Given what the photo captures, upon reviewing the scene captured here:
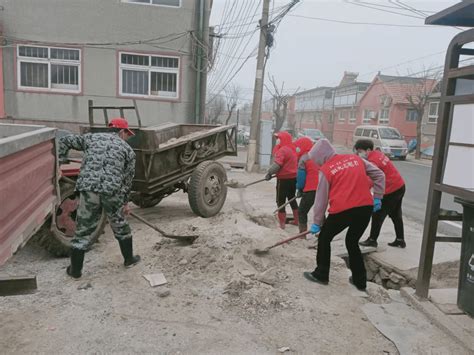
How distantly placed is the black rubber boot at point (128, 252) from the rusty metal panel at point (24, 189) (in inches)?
45.1

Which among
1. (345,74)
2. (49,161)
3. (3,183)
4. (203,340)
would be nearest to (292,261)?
(203,340)

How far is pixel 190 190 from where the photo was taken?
21.2 feet

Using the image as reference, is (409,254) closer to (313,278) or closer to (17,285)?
(313,278)

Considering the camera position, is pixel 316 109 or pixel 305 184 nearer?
pixel 305 184

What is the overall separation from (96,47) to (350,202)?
11.4 meters

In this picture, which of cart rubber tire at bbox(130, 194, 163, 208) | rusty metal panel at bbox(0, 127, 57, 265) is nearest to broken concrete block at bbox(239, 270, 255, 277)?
rusty metal panel at bbox(0, 127, 57, 265)

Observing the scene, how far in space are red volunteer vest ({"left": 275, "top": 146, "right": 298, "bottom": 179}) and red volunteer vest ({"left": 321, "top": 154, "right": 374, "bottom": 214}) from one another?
8.18 feet

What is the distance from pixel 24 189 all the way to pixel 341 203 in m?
2.72

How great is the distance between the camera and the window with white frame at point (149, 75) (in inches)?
529

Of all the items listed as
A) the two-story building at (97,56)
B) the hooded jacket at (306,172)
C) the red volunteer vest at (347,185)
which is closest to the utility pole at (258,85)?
the two-story building at (97,56)

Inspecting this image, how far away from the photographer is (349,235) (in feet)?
13.8

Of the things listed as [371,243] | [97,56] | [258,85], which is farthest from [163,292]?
[258,85]

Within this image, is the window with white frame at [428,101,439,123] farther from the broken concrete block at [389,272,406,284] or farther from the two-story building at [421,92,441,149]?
the broken concrete block at [389,272,406,284]

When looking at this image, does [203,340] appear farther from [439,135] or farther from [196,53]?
[196,53]
